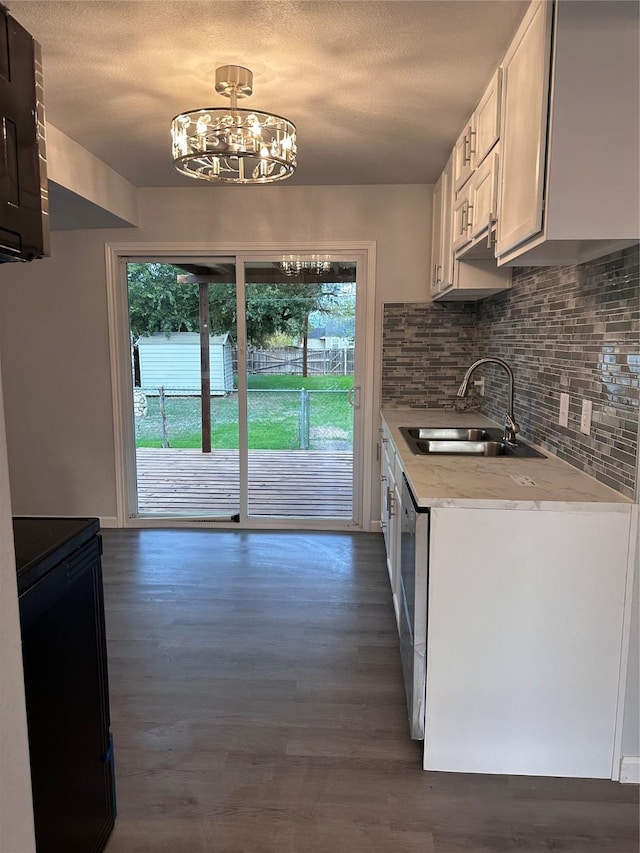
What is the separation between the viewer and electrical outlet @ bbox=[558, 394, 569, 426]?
2.19 meters

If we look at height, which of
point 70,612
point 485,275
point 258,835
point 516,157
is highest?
point 516,157

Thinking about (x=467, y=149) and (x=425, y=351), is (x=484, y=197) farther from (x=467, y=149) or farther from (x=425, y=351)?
(x=425, y=351)

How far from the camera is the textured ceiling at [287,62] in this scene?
1767 millimetres

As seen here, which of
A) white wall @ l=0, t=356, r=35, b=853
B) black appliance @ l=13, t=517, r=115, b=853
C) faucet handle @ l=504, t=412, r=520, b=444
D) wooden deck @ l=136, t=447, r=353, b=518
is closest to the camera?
white wall @ l=0, t=356, r=35, b=853

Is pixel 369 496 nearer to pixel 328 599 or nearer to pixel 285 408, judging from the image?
pixel 285 408

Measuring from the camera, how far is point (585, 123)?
1528mm

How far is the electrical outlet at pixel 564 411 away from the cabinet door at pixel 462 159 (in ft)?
3.66

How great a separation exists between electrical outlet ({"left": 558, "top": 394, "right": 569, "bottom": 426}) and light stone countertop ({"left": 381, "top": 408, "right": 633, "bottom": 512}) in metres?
0.15

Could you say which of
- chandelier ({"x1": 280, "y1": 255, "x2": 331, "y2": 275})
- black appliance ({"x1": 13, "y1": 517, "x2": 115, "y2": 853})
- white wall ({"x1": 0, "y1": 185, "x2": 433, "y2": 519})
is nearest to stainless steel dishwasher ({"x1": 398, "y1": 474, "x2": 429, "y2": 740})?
black appliance ({"x1": 13, "y1": 517, "x2": 115, "y2": 853})

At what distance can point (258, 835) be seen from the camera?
1.60 m

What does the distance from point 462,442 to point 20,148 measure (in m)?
2.41

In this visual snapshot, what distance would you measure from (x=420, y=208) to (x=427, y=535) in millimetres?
2748

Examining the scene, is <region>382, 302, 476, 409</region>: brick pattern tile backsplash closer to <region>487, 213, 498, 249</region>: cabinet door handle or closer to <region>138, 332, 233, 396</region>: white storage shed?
<region>138, 332, 233, 396</region>: white storage shed

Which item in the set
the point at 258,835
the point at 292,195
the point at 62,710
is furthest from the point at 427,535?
the point at 292,195
